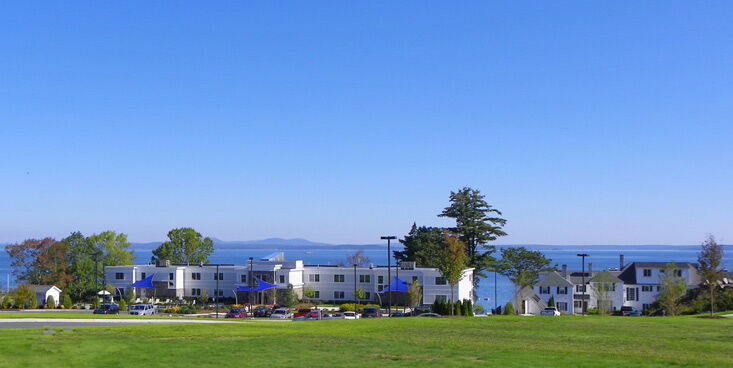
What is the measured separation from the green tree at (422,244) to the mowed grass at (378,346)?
190ft

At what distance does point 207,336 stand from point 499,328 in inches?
593

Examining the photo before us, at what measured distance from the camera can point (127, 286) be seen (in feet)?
284

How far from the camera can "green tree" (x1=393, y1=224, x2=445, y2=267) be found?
313 ft

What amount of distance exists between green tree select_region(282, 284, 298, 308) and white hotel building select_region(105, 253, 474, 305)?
2604 millimetres

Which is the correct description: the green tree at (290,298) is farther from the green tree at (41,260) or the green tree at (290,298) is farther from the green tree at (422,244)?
the green tree at (41,260)

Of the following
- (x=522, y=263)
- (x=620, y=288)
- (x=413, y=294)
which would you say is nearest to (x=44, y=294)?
(x=413, y=294)

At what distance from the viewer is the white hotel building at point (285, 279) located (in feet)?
256

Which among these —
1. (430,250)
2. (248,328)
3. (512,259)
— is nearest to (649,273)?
(512,259)

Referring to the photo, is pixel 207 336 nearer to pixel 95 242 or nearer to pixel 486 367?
pixel 486 367

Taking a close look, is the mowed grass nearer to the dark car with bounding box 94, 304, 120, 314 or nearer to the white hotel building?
the dark car with bounding box 94, 304, 120, 314

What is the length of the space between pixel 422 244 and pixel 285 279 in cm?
2500

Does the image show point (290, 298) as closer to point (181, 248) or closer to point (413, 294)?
point (413, 294)

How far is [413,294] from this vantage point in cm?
7144

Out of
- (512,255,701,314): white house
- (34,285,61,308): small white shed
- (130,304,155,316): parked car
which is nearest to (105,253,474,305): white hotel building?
(34,285,61,308): small white shed
